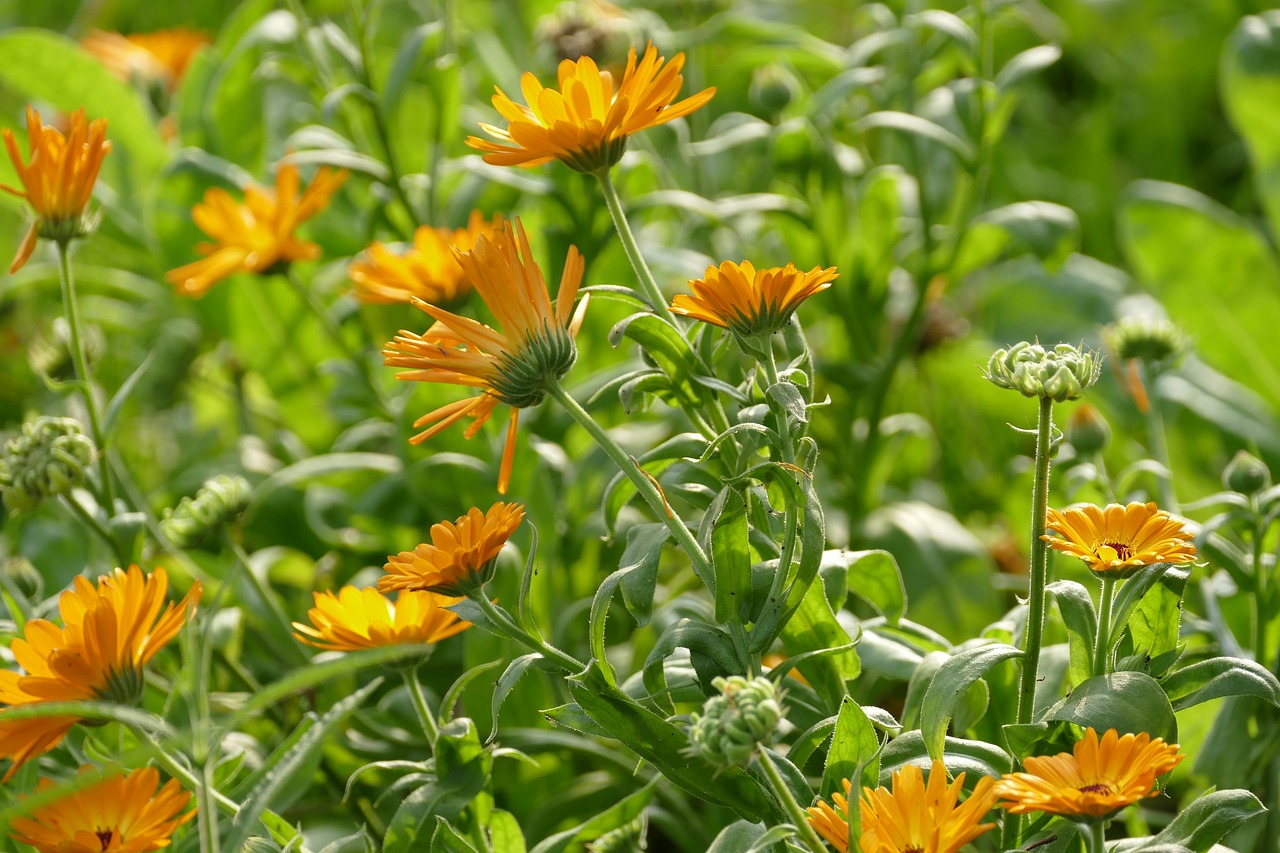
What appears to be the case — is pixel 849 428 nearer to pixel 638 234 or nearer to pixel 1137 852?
pixel 638 234

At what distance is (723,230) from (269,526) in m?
0.70

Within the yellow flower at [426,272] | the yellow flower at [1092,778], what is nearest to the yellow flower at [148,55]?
the yellow flower at [426,272]

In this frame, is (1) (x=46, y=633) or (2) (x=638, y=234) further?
(2) (x=638, y=234)

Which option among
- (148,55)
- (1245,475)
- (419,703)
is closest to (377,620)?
(419,703)

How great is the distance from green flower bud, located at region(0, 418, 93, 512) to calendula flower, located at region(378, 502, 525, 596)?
39 cm

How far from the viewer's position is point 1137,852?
0.71 meters

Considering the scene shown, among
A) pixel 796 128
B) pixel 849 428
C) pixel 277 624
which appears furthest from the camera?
pixel 849 428

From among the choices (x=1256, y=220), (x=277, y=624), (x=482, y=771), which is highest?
(x=482, y=771)

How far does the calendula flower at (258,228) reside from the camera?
1.34 m

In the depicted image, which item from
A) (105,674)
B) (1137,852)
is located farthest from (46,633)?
(1137,852)

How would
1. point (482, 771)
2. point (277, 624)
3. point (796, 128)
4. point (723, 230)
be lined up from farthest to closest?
point (723, 230) < point (796, 128) < point (277, 624) < point (482, 771)

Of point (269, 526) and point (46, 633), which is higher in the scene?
point (46, 633)

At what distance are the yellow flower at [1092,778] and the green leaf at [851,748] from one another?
9cm

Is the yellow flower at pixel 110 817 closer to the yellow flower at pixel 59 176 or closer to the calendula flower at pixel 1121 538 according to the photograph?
the yellow flower at pixel 59 176
